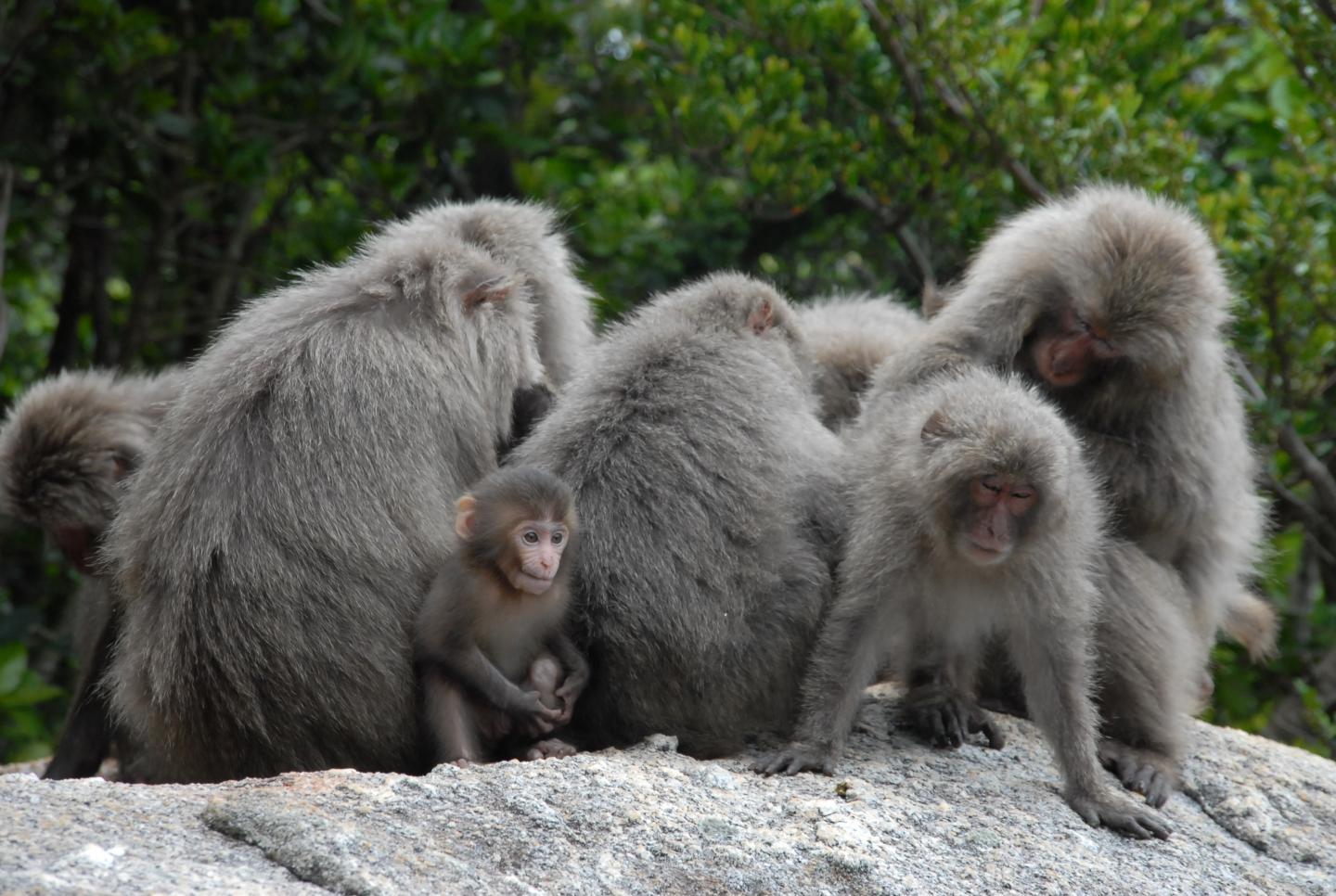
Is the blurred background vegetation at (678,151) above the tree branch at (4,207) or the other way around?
above

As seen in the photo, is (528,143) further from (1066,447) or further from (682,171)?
(1066,447)

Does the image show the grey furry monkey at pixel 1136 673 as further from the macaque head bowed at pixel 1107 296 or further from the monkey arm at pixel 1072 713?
the macaque head bowed at pixel 1107 296

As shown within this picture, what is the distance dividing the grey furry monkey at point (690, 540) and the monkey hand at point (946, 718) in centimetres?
53

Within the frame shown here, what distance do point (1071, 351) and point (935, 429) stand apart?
2.82 feet

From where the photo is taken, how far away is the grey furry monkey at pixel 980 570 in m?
4.55

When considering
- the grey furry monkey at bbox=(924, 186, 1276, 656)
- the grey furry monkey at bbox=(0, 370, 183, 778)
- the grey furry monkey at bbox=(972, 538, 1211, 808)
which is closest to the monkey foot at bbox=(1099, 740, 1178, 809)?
the grey furry monkey at bbox=(972, 538, 1211, 808)

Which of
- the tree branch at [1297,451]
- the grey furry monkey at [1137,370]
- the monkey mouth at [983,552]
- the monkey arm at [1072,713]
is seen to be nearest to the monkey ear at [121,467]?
the grey furry monkey at [1137,370]

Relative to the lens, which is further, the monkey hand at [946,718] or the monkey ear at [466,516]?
the monkey hand at [946,718]

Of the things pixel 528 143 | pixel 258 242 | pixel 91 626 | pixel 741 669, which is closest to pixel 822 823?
pixel 741 669

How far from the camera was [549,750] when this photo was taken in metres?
4.48

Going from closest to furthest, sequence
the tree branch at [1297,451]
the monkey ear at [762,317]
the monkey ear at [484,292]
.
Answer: the monkey ear at [484,292], the monkey ear at [762,317], the tree branch at [1297,451]

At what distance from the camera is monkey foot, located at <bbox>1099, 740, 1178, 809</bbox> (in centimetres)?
487

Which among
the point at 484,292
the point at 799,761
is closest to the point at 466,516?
the point at 484,292

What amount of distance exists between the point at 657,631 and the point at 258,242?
5982 millimetres
